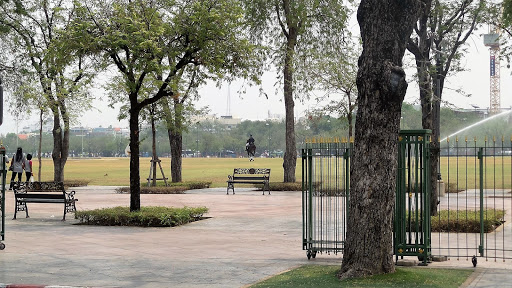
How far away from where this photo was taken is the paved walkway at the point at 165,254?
1145cm

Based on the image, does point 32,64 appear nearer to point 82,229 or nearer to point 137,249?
point 82,229

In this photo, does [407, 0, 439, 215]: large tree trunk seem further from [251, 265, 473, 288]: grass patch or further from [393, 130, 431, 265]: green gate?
[251, 265, 473, 288]: grass patch

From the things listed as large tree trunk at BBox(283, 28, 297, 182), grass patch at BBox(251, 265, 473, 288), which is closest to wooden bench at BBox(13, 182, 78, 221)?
grass patch at BBox(251, 265, 473, 288)

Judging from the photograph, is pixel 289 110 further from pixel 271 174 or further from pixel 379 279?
pixel 379 279

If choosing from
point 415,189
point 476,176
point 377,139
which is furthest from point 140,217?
point 476,176

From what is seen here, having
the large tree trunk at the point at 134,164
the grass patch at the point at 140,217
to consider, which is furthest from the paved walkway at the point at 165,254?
the large tree trunk at the point at 134,164

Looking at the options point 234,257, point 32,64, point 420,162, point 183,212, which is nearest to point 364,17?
point 420,162

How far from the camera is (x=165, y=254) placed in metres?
14.2

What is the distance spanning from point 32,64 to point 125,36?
21.8 metres

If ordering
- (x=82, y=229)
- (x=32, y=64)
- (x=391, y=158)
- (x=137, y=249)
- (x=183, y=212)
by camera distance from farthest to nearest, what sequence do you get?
(x=32, y=64) < (x=183, y=212) < (x=82, y=229) < (x=137, y=249) < (x=391, y=158)

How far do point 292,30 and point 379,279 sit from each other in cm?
2693

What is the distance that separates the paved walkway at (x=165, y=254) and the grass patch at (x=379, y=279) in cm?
29

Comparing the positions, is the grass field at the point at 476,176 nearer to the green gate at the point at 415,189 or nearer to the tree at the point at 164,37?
the green gate at the point at 415,189

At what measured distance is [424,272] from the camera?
11.7 meters
